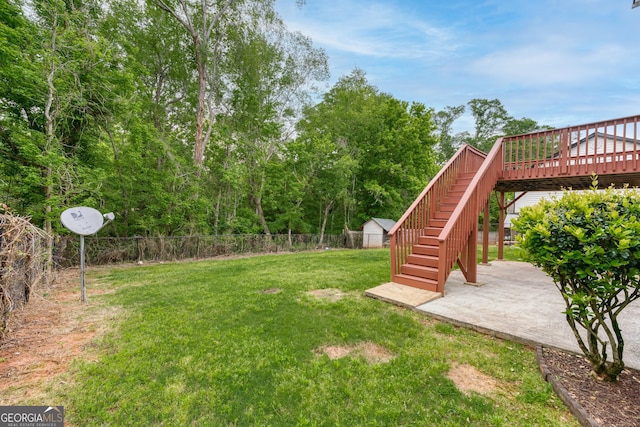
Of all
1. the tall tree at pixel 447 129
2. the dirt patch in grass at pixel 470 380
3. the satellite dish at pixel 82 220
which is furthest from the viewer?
the tall tree at pixel 447 129

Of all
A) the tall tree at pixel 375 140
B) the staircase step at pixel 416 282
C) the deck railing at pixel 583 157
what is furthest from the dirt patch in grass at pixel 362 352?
the tall tree at pixel 375 140

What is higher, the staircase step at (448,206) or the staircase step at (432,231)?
the staircase step at (448,206)

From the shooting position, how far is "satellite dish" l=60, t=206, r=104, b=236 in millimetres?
3891

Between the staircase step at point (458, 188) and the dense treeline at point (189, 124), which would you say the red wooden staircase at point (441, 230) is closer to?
the staircase step at point (458, 188)

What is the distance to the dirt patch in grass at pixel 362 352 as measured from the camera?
7.86 feet

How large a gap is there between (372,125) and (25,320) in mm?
16075

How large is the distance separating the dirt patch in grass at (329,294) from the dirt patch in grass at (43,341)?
2924 mm

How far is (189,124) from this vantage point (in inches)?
508

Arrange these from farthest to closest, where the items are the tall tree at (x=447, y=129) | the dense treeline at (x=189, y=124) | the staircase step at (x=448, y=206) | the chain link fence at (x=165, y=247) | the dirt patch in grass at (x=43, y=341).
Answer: the tall tree at (x=447, y=129), the chain link fence at (x=165, y=247), the dense treeline at (x=189, y=124), the staircase step at (x=448, y=206), the dirt patch in grass at (x=43, y=341)

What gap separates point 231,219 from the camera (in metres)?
11.5

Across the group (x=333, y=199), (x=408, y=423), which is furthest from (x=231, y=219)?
(x=408, y=423)

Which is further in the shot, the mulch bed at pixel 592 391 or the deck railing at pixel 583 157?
the deck railing at pixel 583 157

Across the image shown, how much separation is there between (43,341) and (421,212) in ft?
19.0

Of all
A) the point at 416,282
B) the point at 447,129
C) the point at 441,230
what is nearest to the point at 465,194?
the point at 441,230
